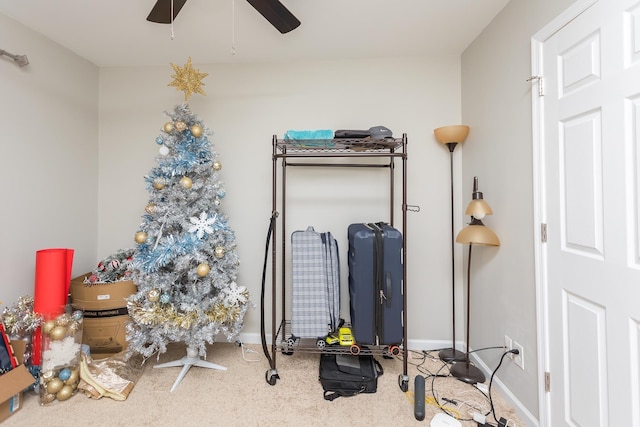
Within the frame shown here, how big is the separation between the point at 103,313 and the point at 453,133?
2.73m

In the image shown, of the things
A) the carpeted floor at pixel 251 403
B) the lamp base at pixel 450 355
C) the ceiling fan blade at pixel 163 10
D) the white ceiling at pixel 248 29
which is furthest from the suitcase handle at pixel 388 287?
the ceiling fan blade at pixel 163 10

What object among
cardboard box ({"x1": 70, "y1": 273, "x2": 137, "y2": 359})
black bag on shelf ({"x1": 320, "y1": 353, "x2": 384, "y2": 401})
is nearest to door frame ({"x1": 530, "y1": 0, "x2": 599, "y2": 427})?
black bag on shelf ({"x1": 320, "y1": 353, "x2": 384, "y2": 401})

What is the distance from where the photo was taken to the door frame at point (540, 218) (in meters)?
1.35

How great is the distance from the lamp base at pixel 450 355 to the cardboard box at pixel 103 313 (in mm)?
2262

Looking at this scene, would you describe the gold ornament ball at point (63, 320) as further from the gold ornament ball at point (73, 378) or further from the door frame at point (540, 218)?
the door frame at point (540, 218)

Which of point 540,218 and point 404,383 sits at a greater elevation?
point 540,218

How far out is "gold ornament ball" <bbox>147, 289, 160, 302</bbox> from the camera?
1672 mm

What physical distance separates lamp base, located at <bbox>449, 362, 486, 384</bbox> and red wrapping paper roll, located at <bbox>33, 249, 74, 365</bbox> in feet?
8.35

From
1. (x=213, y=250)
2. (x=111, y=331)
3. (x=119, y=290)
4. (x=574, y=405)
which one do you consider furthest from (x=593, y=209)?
(x=111, y=331)

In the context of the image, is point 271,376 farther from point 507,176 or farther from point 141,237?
point 507,176

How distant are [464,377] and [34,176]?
320cm

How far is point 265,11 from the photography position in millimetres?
1315

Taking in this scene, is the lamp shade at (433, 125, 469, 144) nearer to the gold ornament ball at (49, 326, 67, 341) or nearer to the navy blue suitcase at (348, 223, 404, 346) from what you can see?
the navy blue suitcase at (348, 223, 404, 346)

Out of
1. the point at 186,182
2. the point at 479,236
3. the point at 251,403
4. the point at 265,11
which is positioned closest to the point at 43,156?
the point at 186,182
